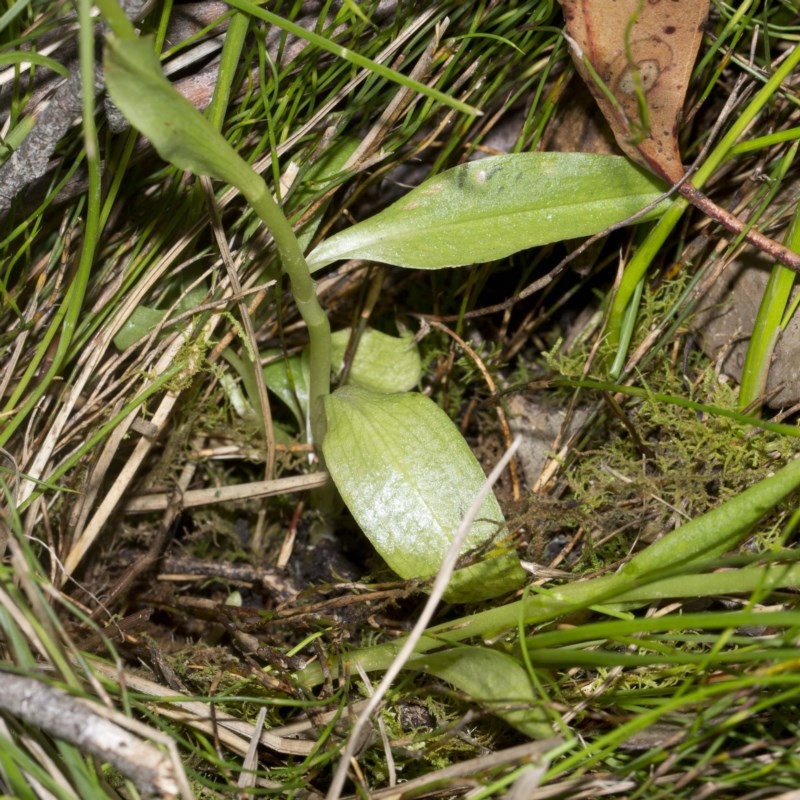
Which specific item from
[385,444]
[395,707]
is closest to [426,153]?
[385,444]

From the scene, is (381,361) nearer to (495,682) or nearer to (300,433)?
(300,433)

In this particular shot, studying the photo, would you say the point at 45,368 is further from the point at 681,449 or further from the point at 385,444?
the point at 681,449

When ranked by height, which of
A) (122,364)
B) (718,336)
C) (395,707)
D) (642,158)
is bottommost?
(395,707)

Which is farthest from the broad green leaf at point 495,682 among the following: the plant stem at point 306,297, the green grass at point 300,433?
the plant stem at point 306,297

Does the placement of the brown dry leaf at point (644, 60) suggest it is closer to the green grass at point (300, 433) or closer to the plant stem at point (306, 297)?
the green grass at point (300, 433)

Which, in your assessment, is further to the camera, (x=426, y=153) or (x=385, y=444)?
(x=426, y=153)

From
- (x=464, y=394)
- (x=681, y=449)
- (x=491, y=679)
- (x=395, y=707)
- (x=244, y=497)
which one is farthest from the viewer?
(x=464, y=394)
